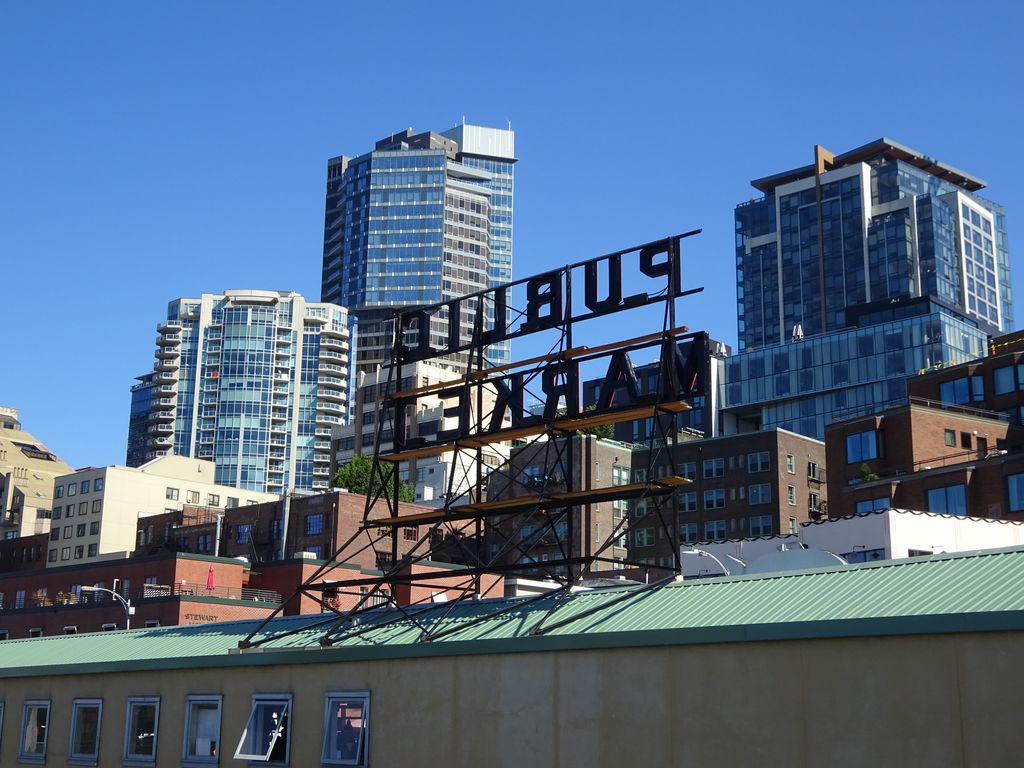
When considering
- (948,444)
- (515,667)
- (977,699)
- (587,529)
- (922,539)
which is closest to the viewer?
(977,699)

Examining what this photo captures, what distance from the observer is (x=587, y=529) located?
135250 millimetres


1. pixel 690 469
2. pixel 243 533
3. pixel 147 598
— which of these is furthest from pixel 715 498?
pixel 147 598

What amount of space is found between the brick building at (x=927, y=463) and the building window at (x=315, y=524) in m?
47.5

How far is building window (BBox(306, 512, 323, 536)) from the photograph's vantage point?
125588 millimetres

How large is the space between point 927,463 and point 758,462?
1338 inches

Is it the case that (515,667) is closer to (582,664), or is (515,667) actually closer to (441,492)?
(582,664)

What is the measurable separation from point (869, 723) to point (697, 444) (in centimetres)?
12788

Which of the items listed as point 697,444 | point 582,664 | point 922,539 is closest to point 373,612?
point 582,664

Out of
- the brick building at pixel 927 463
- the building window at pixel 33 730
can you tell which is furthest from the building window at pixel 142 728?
the brick building at pixel 927 463

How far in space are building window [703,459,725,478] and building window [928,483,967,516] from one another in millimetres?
46211

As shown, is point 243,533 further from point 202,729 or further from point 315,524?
point 202,729

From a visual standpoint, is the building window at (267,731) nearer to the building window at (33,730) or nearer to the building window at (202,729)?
the building window at (202,729)

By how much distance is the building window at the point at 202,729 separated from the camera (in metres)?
37.7

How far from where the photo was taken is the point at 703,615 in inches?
1156
